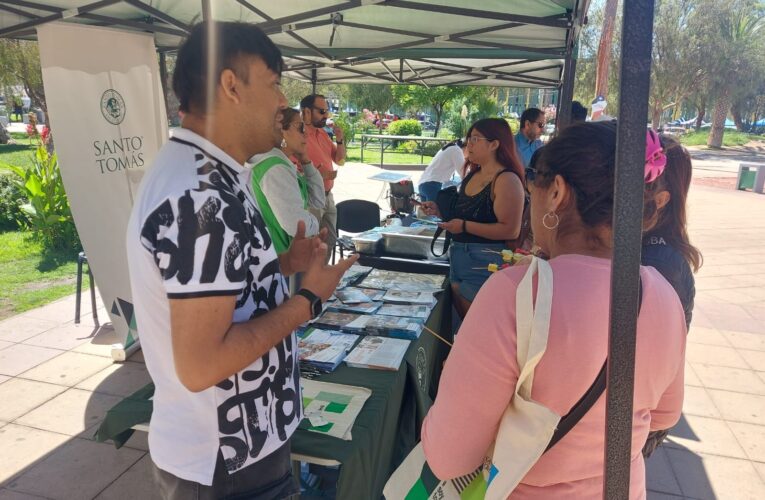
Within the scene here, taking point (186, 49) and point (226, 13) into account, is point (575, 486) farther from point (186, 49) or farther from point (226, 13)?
point (226, 13)

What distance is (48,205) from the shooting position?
20.2 ft

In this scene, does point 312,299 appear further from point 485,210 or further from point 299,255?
point 485,210

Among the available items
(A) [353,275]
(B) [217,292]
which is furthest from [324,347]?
(B) [217,292]

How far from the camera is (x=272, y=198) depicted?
2279mm

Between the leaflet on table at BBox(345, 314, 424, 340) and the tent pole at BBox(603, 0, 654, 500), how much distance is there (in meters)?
1.62

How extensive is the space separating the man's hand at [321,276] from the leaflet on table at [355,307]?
1.20 meters

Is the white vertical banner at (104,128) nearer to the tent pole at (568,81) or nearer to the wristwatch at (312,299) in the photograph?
the wristwatch at (312,299)

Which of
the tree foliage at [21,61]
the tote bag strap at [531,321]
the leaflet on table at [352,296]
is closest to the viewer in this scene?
the tote bag strap at [531,321]

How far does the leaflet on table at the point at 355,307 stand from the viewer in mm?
2504

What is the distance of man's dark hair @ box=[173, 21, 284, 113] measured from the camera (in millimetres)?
1012

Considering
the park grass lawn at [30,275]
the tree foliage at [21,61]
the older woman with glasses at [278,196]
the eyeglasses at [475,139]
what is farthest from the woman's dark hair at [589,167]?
the tree foliage at [21,61]

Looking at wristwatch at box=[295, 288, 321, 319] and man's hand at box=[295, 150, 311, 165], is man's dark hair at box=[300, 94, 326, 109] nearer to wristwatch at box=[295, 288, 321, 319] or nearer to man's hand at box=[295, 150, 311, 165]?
man's hand at box=[295, 150, 311, 165]

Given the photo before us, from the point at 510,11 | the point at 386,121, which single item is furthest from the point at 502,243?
the point at 386,121

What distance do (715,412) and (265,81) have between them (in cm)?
349
